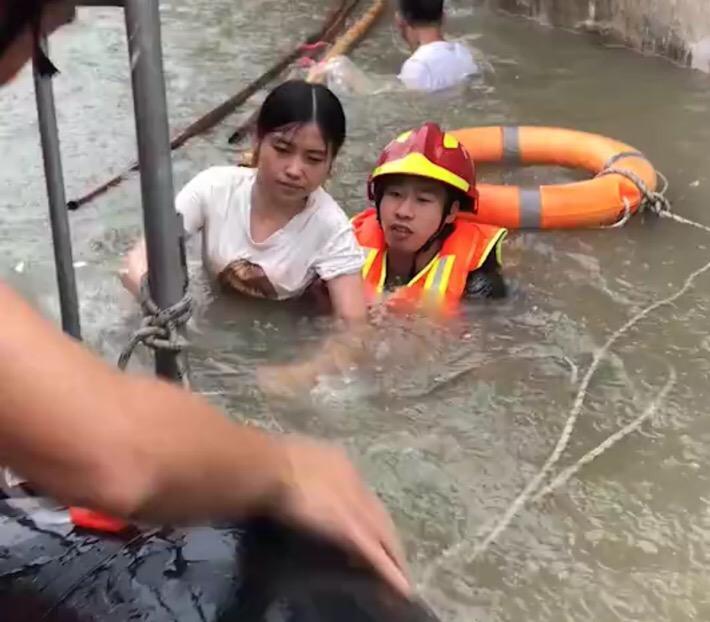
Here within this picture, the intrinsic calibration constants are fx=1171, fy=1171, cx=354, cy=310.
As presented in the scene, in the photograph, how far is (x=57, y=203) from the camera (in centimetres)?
208

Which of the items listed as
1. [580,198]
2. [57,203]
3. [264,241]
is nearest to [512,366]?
[264,241]

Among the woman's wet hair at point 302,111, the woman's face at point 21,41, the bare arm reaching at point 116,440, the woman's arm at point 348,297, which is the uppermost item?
the woman's face at point 21,41

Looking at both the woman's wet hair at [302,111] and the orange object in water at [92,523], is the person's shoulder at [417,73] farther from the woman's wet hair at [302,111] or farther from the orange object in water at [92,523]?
the orange object in water at [92,523]

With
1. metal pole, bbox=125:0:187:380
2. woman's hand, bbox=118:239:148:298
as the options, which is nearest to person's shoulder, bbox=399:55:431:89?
woman's hand, bbox=118:239:148:298

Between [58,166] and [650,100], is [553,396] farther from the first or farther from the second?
[650,100]

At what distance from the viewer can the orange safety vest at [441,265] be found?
3.55 meters

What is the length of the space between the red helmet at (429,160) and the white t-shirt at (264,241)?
0.81ft

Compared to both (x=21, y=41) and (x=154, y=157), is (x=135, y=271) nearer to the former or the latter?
(x=154, y=157)

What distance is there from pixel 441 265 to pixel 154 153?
6.38ft

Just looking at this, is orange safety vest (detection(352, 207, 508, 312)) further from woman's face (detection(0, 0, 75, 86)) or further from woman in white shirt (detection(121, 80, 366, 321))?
woman's face (detection(0, 0, 75, 86))

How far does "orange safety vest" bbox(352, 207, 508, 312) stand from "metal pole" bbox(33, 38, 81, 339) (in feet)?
5.15

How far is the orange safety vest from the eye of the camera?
3.55 m

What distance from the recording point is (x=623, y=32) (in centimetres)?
689

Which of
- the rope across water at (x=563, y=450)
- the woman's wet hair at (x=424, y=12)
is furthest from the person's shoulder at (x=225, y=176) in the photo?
the woman's wet hair at (x=424, y=12)
